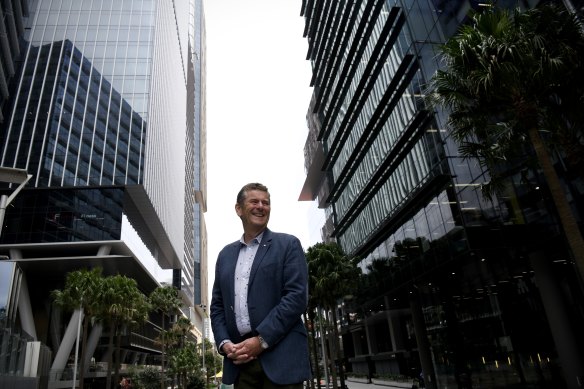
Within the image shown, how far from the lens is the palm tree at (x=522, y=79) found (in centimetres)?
1160

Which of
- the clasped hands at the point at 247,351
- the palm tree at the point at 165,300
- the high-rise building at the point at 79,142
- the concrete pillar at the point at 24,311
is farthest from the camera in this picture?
the palm tree at the point at 165,300

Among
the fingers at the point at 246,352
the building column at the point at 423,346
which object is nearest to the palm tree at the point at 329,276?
the building column at the point at 423,346

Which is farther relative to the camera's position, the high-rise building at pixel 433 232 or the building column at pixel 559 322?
the high-rise building at pixel 433 232

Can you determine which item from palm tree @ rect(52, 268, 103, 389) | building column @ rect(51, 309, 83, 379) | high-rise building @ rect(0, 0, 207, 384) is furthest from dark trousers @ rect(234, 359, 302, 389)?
building column @ rect(51, 309, 83, 379)

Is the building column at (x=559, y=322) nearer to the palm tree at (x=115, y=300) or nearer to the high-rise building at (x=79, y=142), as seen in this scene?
the palm tree at (x=115, y=300)

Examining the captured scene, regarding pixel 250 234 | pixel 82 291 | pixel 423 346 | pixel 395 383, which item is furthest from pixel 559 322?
pixel 82 291

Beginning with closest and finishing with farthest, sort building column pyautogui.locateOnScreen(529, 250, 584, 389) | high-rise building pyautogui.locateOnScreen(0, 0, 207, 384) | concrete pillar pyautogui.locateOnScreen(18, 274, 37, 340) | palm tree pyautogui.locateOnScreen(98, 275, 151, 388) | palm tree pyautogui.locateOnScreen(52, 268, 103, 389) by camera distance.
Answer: building column pyautogui.locateOnScreen(529, 250, 584, 389) < palm tree pyautogui.locateOnScreen(52, 268, 103, 389) < palm tree pyautogui.locateOnScreen(98, 275, 151, 388) < high-rise building pyautogui.locateOnScreen(0, 0, 207, 384) < concrete pillar pyautogui.locateOnScreen(18, 274, 37, 340)

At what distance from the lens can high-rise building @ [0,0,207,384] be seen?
1762 inches

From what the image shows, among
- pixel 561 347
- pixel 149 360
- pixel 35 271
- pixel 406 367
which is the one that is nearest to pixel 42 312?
pixel 35 271

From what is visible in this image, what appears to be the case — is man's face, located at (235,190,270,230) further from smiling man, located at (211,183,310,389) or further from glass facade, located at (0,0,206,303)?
glass facade, located at (0,0,206,303)

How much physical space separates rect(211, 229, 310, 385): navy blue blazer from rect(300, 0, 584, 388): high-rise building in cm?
1694

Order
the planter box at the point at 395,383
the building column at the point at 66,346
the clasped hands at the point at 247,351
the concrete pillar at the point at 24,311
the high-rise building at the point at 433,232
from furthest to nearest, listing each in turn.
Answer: the concrete pillar at the point at 24,311 < the building column at the point at 66,346 < the planter box at the point at 395,383 < the high-rise building at the point at 433,232 < the clasped hands at the point at 247,351

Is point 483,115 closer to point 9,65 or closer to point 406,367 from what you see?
point 406,367

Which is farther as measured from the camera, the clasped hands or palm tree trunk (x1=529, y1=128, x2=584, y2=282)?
palm tree trunk (x1=529, y1=128, x2=584, y2=282)
